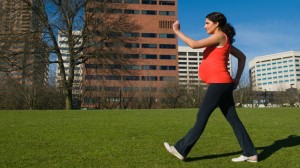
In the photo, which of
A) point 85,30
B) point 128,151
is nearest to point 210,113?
point 128,151

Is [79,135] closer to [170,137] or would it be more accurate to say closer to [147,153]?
[170,137]

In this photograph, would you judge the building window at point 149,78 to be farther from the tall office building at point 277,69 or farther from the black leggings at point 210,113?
the black leggings at point 210,113

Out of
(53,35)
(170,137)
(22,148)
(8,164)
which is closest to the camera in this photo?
(8,164)

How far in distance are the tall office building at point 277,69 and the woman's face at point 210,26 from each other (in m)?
166

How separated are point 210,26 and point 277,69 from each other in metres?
185

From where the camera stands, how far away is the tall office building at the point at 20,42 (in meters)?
25.6

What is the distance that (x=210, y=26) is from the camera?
4.23m

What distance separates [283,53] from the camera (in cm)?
17800

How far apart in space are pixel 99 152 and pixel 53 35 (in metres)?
24.3

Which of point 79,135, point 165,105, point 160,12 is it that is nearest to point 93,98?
point 165,105

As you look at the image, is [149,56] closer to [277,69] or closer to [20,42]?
[20,42]

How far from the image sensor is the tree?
27172 mm

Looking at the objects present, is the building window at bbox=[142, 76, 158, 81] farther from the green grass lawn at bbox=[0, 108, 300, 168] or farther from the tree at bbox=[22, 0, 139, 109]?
the green grass lawn at bbox=[0, 108, 300, 168]

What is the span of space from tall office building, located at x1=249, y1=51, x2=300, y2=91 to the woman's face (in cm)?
16601
